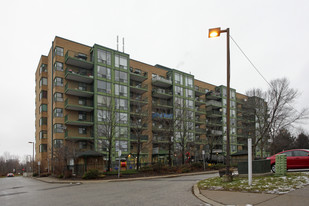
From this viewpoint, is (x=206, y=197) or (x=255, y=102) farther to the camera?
(x=255, y=102)

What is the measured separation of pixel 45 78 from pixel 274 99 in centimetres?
4155

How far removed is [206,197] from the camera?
31.3 ft

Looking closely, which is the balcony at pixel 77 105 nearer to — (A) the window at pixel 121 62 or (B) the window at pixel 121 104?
(B) the window at pixel 121 104

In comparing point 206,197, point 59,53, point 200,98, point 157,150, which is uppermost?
point 59,53

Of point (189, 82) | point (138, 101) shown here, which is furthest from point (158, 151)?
point (189, 82)

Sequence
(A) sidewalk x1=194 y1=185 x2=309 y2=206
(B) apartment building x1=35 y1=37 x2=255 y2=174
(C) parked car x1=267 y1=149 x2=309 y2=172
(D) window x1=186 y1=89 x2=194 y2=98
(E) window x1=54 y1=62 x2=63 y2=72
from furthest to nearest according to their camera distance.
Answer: (D) window x1=186 y1=89 x2=194 y2=98 → (E) window x1=54 y1=62 x2=63 y2=72 → (B) apartment building x1=35 y1=37 x2=255 y2=174 → (C) parked car x1=267 y1=149 x2=309 y2=172 → (A) sidewalk x1=194 y1=185 x2=309 y2=206

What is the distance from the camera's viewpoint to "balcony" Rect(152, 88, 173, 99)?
2093 inches

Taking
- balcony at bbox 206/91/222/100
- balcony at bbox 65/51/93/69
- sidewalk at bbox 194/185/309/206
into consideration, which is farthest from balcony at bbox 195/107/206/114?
sidewalk at bbox 194/185/309/206

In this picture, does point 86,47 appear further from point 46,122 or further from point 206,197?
point 206,197

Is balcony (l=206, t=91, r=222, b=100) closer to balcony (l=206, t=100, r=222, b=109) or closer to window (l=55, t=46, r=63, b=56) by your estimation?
balcony (l=206, t=100, r=222, b=109)

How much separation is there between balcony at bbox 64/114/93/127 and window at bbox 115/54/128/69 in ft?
35.3

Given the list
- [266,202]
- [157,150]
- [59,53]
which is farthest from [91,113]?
[266,202]

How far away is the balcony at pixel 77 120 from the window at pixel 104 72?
7.33m

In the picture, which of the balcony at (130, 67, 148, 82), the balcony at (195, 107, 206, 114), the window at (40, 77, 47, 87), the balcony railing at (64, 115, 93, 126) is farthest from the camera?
the balcony at (195, 107, 206, 114)
